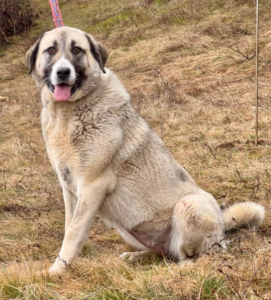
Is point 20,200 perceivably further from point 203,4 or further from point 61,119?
point 203,4

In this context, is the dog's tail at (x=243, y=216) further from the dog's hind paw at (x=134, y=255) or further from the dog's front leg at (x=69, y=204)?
the dog's front leg at (x=69, y=204)

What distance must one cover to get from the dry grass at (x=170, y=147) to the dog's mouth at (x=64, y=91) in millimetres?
1216

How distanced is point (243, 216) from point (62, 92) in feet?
5.72

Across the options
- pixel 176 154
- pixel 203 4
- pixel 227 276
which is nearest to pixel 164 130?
pixel 176 154

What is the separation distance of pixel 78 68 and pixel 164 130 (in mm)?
4169

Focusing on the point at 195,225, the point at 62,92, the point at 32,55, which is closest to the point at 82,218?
the point at 195,225

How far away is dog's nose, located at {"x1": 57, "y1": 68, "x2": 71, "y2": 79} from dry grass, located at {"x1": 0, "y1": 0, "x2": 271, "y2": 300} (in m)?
1.34

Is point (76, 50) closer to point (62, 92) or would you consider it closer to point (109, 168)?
point (62, 92)

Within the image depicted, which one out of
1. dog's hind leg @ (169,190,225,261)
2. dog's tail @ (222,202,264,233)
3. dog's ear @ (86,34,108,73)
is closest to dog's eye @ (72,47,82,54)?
dog's ear @ (86,34,108,73)

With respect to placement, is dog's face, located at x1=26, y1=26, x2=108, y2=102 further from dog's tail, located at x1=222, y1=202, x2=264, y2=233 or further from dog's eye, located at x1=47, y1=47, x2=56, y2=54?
dog's tail, located at x1=222, y1=202, x2=264, y2=233

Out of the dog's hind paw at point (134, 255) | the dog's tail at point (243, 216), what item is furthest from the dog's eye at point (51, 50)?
the dog's tail at point (243, 216)

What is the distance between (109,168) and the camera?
10.9ft

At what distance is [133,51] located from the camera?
15.5 meters

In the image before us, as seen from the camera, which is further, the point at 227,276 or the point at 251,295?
the point at 227,276
